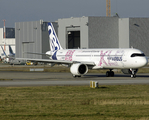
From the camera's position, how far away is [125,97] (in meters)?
23.3

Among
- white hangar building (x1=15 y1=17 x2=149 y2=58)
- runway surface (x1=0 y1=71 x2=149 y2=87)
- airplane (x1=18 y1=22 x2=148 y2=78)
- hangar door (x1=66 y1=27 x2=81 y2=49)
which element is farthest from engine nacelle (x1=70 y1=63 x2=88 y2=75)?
hangar door (x1=66 y1=27 x2=81 y2=49)

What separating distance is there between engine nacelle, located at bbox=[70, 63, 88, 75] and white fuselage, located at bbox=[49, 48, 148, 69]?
6.19ft

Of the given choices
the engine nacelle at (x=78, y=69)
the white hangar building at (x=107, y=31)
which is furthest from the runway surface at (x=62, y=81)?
the white hangar building at (x=107, y=31)

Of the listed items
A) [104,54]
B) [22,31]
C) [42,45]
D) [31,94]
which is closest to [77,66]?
[104,54]

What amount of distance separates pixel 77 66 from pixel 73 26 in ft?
201

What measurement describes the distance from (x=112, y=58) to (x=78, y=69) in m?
4.83

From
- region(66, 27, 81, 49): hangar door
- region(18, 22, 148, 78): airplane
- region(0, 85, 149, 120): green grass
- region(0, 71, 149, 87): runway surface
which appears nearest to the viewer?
region(0, 85, 149, 120): green grass

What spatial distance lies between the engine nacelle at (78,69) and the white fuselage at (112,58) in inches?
74.2

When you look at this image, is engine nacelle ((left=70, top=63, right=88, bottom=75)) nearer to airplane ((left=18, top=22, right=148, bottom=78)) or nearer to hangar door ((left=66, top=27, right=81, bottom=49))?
airplane ((left=18, top=22, right=148, bottom=78))

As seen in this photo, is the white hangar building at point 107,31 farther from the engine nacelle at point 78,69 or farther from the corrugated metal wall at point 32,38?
the engine nacelle at point 78,69

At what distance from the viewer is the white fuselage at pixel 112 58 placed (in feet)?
142

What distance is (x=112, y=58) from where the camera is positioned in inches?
1779

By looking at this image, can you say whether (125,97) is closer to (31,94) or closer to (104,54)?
(31,94)

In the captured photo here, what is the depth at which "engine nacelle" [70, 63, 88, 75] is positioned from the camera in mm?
45375
